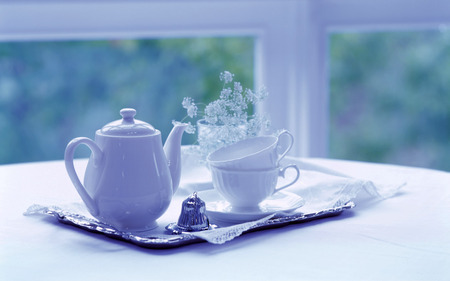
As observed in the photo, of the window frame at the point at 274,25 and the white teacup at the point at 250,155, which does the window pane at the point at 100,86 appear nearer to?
the window frame at the point at 274,25

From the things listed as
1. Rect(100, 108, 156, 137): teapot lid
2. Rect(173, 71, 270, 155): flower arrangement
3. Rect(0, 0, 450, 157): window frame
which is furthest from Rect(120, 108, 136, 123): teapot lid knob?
Rect(0, 0, 450, 157): window frame

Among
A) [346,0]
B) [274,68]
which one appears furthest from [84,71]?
[346,0]

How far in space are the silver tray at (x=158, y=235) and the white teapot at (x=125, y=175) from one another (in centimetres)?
3

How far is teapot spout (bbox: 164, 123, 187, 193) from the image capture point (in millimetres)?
1018

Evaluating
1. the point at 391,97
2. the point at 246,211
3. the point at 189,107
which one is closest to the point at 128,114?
the point at 189,107

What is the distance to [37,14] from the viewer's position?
Answer: 229 cm

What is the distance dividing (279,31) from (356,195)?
1435mm

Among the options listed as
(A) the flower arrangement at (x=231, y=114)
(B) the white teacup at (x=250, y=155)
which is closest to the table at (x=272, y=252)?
(B) the white teacup at (x=250, y=155)

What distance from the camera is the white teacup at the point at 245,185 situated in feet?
3.24

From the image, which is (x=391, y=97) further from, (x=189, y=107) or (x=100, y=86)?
(x=189, y=107)

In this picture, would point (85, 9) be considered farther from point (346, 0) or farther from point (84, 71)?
point (346, 0)

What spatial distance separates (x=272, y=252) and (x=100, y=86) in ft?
6.01

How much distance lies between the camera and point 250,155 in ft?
3.21

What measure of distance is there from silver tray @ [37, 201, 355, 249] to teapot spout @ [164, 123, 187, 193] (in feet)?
0.43
